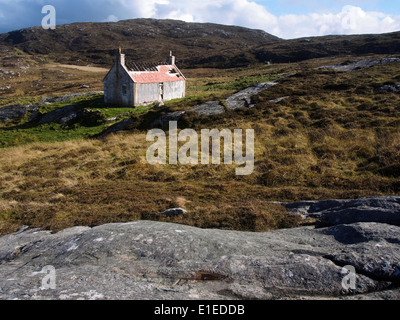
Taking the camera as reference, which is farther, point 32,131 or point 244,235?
point 32,131

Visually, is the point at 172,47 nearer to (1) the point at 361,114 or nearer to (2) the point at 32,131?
(2) the point at 32,131

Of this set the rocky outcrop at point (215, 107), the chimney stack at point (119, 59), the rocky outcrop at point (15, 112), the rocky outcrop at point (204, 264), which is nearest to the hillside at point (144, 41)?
the chimney stack at point (119, 59)

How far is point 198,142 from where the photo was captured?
18797mm

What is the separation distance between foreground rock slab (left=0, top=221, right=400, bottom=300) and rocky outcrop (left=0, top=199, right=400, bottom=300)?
2cm

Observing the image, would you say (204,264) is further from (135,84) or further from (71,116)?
(135,84)

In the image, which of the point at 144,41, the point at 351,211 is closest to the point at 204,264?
the point at 351,211

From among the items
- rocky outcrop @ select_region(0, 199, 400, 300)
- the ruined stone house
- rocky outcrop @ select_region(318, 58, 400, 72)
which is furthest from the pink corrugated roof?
rocky outcrop @ select_region(0, 199, 400, 300)

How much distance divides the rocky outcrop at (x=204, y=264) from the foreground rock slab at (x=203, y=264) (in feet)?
0.05

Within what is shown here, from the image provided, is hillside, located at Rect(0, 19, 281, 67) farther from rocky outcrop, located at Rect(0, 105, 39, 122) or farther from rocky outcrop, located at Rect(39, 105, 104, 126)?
rocky outcrop, located at Rect(39, 105, 104, 126)

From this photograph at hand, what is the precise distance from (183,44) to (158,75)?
104473 millimetres

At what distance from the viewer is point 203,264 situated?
552cm

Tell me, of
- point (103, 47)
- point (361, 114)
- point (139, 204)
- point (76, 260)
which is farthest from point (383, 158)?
point (103, 47)

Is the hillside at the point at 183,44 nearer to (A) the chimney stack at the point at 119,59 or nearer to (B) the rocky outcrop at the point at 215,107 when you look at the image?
(A) the chimney stack at the point at 119,59
